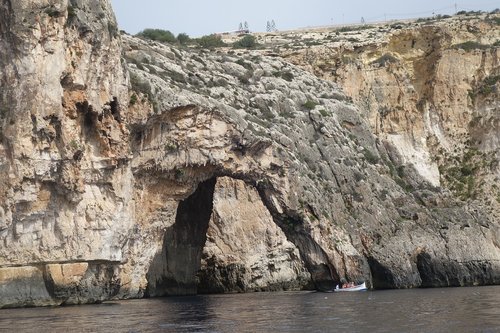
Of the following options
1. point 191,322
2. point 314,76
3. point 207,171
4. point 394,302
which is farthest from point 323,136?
point 191,322

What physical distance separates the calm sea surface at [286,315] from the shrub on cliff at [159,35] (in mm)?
36071

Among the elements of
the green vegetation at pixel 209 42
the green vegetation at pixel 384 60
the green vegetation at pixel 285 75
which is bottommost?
the green vegetation at pixel 285 75

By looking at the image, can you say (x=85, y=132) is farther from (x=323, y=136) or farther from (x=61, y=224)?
(x=323, y=136)

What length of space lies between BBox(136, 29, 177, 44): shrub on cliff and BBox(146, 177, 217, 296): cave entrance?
20.9 m

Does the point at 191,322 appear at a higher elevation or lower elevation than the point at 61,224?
lower

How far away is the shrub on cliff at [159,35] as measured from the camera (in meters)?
83.6

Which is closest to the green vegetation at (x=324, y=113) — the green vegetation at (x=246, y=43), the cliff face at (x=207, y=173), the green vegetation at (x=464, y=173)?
the cliff face at (x=207, y=173)

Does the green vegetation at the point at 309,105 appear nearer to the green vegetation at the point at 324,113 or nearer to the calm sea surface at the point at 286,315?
the green vegetation at the point at 324,113

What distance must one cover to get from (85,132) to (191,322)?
14.7 metres

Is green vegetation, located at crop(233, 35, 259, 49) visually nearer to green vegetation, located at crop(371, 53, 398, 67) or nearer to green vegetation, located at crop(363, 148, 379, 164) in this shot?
green vegetation, located at crop(371, 53, 398, 67)

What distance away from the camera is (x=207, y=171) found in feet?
184

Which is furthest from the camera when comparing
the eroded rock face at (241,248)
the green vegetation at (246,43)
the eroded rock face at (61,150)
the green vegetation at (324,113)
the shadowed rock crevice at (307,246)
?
the green vegetation at (246,43)

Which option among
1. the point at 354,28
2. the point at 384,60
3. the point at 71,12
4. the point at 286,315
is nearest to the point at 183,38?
the point at 354,28

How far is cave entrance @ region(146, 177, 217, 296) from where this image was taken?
219ft
